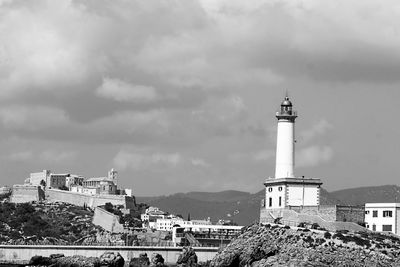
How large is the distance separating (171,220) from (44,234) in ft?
99.9

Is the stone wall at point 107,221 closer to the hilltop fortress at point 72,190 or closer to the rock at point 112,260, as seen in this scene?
the hilltop fortress at point 72,190

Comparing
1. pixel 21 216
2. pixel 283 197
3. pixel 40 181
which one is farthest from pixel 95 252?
pixel 40 181

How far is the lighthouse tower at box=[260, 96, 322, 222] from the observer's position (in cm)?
9106

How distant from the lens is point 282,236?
79500mm

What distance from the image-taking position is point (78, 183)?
630ft

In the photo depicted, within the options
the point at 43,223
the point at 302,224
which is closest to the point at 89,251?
the point at 302,224

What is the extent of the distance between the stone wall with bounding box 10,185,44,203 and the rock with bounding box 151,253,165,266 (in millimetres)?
71650

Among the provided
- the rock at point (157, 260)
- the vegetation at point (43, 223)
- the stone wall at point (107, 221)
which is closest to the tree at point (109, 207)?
the vegetation at point (43, 223)

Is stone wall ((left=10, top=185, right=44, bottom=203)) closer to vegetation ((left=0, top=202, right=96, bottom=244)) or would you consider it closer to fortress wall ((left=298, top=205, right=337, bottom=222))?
vegetation ((left=0, top=202, right=96, bottom=244))

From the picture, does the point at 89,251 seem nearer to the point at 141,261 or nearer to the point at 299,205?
the point at 141,261

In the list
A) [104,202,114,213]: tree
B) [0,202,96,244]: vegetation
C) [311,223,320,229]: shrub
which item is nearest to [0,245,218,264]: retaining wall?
[311,223,320,229]: shrub

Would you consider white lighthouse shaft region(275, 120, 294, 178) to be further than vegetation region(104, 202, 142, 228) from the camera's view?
No

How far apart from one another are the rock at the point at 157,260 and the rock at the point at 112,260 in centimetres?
294

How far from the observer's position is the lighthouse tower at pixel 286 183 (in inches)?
3585
